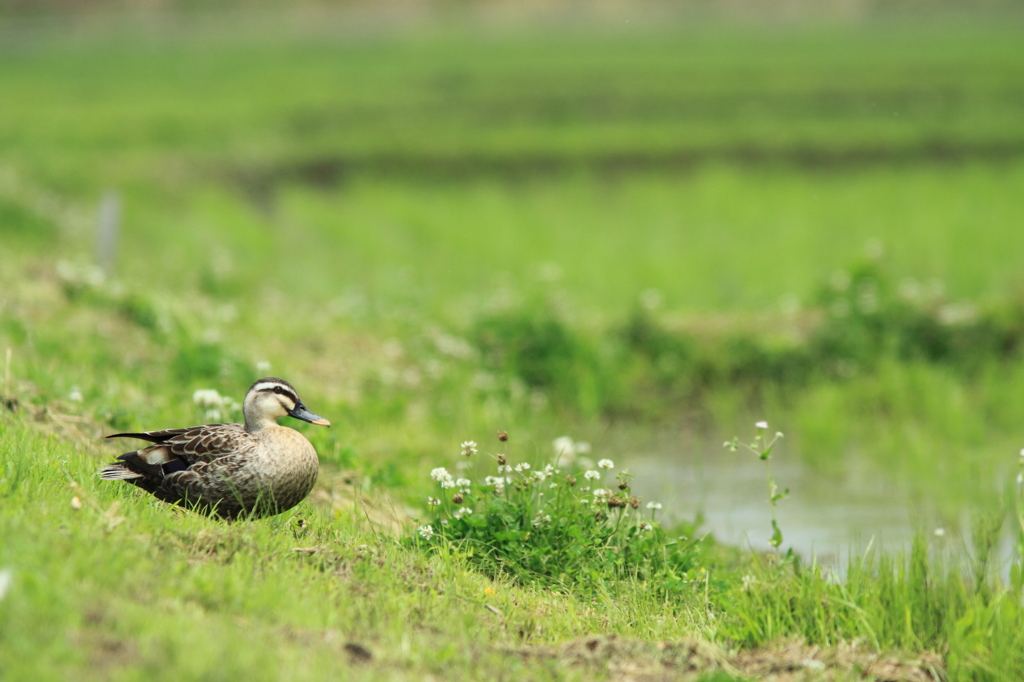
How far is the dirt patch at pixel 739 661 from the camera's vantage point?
12.4 feet

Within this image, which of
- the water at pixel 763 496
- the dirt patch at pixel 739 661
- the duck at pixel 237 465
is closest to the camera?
the dirt patch at pixel 739 661

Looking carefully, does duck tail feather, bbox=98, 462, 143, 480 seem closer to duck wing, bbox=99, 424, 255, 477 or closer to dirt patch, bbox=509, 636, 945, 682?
duck wing, bbox=99, 424, 255, 477

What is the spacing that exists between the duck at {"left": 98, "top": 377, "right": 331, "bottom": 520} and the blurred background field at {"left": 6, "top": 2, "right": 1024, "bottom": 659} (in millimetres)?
999

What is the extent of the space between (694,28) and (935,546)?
36.3 meters

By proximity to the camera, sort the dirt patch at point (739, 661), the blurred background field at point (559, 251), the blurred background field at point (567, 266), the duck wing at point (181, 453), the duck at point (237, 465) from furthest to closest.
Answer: the blurred background field at point (559, 251) → the blurred background field at point (567, 266) → the duck wing at point (181, 453) → the duck at point (237, 465) → the dirt patch at point (739, 661)

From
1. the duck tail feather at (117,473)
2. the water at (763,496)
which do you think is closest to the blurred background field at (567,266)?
the water at (763,496)

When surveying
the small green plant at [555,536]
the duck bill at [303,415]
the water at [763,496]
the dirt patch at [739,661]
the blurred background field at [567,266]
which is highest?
the blurred background field at [567,266]

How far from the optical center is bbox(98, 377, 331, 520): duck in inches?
171

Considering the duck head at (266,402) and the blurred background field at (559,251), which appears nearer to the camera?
the duck head at (266,402)

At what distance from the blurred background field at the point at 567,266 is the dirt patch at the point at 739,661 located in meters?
1.14

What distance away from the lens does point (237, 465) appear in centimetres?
434

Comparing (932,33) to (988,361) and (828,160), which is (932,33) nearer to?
(828,160)

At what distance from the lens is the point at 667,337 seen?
9.29m

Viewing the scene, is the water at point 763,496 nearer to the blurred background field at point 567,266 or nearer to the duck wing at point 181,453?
the blurred background field at point 567,266
